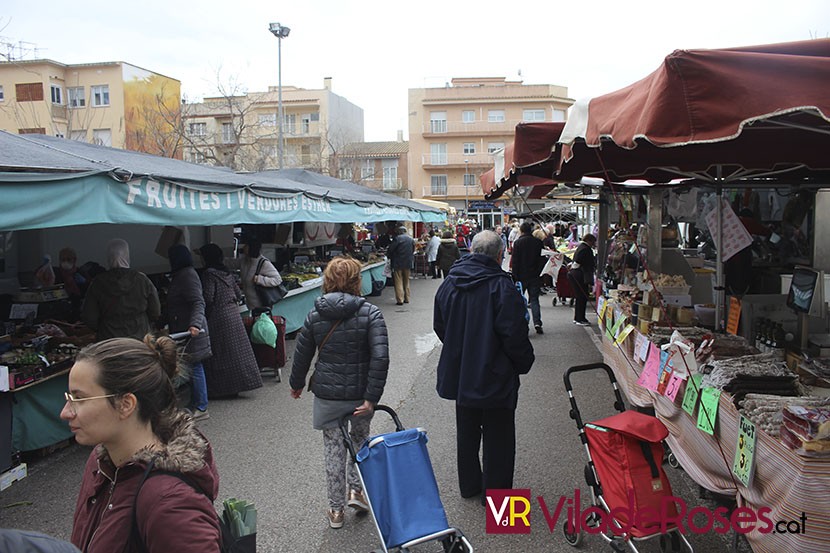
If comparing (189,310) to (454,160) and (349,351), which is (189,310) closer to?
(349,351)

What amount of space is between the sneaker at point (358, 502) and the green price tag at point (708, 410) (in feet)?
7.28

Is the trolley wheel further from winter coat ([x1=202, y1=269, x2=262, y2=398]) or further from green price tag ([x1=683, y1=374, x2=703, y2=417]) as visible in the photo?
winter coat ([x1=202, y1=269, x2=262, y2=398])

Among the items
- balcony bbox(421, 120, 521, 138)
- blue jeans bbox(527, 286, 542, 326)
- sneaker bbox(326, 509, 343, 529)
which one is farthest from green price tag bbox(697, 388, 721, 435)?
balcony bbox(421, 120, 521, 138)

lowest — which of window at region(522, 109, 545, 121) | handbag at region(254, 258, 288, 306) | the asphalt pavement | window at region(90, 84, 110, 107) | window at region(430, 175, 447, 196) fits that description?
the asphalt pavement

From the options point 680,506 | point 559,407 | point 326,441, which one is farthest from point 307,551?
point 559,407

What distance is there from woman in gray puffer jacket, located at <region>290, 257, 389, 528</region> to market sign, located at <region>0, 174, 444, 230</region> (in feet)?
6.07

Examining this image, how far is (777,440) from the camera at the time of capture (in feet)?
9.27

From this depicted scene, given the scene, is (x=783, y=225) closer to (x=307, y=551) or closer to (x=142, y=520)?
(x=307, y=551)

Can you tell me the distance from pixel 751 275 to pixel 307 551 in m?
7.17

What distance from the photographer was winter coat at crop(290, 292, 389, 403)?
3.98m

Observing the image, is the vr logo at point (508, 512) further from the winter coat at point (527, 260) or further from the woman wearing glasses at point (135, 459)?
the winter coat at point (527, 260)

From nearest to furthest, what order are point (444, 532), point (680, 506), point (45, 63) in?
point (444, 532) → point (680, 506) → point (45, 63)

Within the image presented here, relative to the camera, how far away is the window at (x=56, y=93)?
36688 millimetres

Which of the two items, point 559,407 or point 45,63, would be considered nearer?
point 559,407
